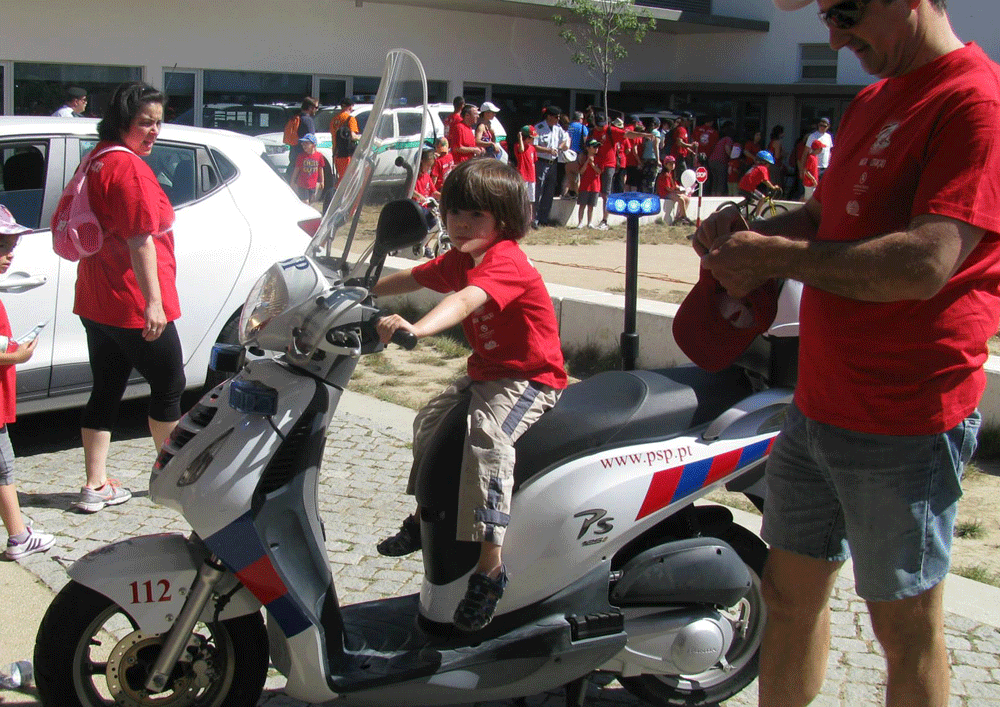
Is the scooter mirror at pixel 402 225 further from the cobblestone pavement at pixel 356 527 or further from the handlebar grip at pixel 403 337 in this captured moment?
the cobblestone pavement at pixel 356 527

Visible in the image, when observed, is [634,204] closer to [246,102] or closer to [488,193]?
[488,193]

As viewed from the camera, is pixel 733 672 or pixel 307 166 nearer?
pixel 733 672

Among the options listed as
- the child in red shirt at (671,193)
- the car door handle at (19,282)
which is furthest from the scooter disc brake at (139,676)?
the child in red shirt at (671,193)

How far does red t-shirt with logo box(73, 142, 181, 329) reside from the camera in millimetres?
4387

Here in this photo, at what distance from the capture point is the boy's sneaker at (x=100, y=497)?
15.1ft

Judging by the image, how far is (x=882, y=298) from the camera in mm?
2076

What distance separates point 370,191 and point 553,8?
24.6 metres

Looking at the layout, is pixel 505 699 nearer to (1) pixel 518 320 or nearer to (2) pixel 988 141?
(1) pixel 518 320

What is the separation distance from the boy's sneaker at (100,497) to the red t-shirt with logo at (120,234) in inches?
28.1

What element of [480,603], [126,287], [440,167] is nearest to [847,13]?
[480,603]

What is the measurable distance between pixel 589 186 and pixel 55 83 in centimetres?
940

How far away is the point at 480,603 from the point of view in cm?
287

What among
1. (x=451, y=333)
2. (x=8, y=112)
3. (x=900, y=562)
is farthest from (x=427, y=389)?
(x=8, y=112)

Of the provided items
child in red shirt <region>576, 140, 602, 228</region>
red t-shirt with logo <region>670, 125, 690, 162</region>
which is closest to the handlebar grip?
child in red shirt <region>576, 140, 602, 228</region>
